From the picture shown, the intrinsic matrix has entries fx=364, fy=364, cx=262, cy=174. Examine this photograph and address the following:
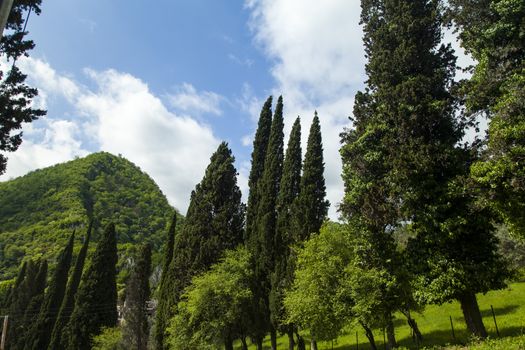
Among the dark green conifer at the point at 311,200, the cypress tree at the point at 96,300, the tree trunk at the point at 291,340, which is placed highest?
the dark green conifer at the point at 311,200

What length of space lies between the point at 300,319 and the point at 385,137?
13.2 meters

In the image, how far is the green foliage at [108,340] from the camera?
3969cm

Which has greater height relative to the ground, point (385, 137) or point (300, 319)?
point (385, 137)

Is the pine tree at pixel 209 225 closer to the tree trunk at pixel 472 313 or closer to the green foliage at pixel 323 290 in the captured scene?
the green foliage at pixel 323 290

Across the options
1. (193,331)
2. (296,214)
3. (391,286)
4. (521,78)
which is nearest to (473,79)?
(521,78)

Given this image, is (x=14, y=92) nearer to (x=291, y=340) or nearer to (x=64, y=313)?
(x=291, y=340)

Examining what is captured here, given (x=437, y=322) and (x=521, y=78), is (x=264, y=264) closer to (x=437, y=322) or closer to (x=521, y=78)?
(x=437, y=322)

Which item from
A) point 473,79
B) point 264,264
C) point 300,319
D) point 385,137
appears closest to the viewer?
point 473,79

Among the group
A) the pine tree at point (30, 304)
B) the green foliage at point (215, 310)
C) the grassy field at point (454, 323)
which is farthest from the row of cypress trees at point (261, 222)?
the pine tree at point (30, 304)

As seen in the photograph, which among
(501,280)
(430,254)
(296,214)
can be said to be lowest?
(501,280)

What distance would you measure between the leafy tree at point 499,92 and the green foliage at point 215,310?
20.8 m

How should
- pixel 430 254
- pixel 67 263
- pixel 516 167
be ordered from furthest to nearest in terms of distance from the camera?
1. pixel 67 263
2. pixel 430 254
3. pixel 516 167

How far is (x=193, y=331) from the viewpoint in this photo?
30844 mm

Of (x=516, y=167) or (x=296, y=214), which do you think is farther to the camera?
(x=296, y=214)
